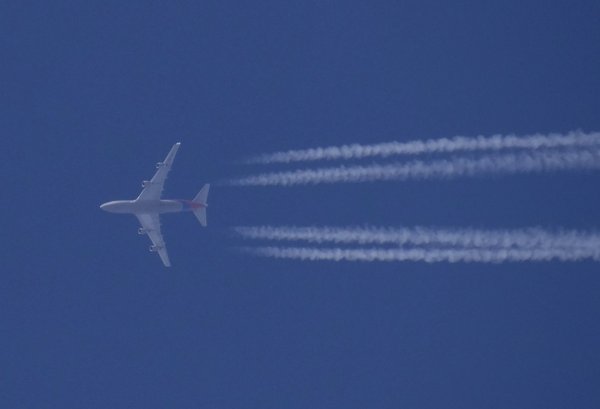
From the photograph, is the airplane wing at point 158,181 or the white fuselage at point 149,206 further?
the airplane wing at point 158,181

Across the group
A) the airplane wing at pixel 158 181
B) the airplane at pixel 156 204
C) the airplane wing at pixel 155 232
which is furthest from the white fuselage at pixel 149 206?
the airplane wing at pixel 155 232

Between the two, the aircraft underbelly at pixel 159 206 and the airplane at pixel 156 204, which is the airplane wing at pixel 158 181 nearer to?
the airplane at pixel 156 204

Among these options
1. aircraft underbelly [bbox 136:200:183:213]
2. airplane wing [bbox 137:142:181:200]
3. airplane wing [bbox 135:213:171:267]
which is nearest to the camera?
aircraft underbelly [bbox 136:200:183:213]

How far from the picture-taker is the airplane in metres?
80.7

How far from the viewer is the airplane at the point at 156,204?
8069 cm

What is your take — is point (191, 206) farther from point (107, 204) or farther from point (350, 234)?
point (350, 234)

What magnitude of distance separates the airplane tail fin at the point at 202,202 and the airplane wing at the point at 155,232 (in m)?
4.89

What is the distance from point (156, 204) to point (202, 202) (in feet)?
12.6

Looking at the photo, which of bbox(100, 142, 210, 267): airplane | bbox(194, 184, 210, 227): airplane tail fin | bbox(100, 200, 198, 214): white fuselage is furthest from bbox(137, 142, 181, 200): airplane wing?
bbox(194, 184, 210, 227): airplane tail fin

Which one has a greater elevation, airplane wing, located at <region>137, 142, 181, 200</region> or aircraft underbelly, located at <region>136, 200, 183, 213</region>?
airplane wing, located at <region>137, 142, 181, 200</region>

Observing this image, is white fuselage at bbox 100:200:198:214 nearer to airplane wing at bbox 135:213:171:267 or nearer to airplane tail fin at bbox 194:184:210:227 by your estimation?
airplane tail fin at bbox 194:184:210:227

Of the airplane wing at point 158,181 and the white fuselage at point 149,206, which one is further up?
the airplane wing at point 158,181

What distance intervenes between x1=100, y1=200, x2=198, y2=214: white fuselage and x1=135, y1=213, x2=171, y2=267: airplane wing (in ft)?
8.74

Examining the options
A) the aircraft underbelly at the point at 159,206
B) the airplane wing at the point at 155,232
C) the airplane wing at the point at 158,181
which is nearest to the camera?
the aircraft underbelly at the point at 159,206
